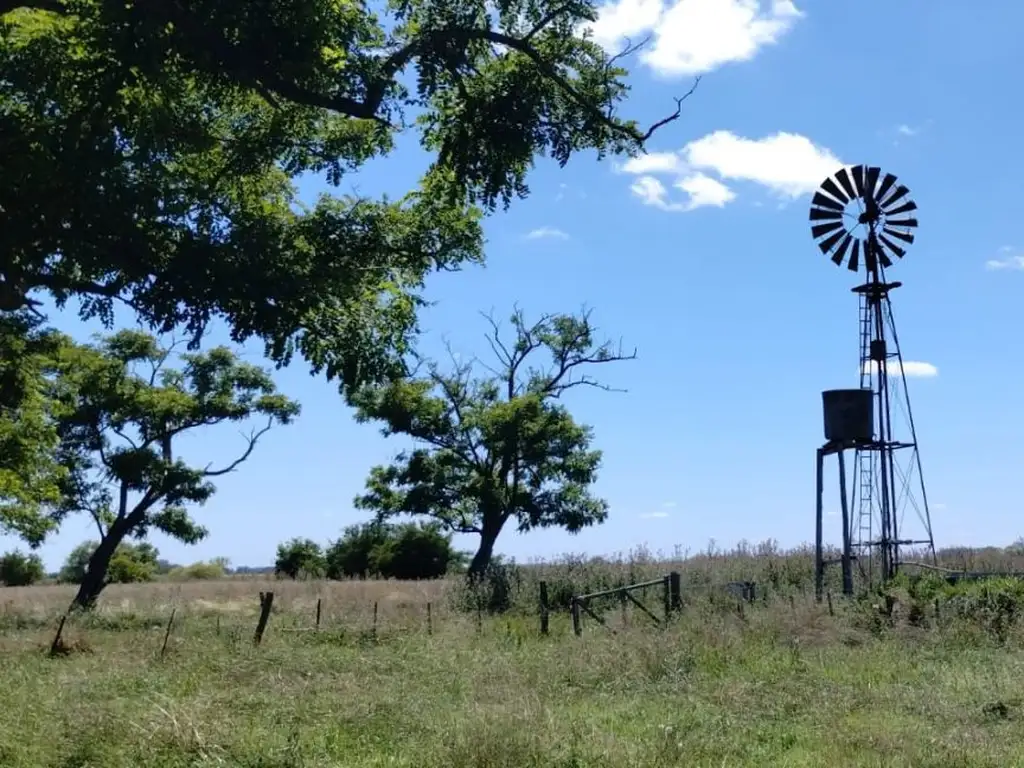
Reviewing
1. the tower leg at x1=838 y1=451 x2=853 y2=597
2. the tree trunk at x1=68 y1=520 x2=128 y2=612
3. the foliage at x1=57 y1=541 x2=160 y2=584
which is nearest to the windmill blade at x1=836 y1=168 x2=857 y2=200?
the tower leg at x1=838 y1=451 x2=853 y2=597

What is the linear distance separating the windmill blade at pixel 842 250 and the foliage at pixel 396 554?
74.4 feet

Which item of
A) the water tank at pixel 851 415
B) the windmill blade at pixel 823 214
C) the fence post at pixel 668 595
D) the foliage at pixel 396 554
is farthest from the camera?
the foliage at pixel 396 554

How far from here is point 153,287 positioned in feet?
27.4

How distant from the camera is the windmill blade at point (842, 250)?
24888 millimetres

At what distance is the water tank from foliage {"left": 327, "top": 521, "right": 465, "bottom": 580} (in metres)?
22.8

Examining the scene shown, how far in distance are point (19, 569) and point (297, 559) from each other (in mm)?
16092

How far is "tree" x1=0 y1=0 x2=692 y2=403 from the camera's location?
759 cm

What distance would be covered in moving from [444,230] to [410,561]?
109ft

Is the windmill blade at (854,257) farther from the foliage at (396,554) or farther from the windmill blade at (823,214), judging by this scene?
the foliage at (396,554)

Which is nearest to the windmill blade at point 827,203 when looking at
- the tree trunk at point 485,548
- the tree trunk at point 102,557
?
the tree trunk at point 485,548

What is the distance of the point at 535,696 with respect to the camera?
11000mm

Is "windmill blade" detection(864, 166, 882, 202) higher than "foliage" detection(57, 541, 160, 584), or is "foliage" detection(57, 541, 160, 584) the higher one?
"windmill blade" detection(864, 166, 882, 202)

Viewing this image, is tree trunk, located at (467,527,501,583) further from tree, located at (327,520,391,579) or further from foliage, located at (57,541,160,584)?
foliage, located at (57,541,160,584)

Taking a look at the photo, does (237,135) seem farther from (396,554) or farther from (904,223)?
(396,554)
